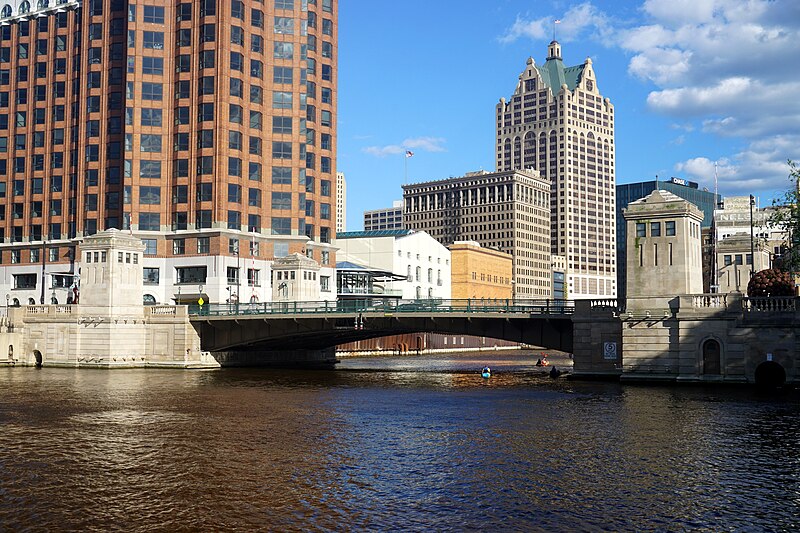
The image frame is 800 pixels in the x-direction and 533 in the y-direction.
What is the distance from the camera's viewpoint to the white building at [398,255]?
174 metres

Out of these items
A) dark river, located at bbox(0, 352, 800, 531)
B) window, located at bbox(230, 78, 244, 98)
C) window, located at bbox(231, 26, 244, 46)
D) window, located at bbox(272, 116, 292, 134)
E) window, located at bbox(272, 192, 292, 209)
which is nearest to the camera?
dark river, located at bbox(0, 352, 800, 531)

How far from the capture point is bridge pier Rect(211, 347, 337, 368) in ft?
341

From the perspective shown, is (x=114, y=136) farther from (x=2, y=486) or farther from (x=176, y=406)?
(x=2, y=486)

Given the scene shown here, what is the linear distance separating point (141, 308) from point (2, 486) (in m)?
64.6

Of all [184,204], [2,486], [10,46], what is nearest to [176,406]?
[2,486]

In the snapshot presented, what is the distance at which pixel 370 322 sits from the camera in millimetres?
92188

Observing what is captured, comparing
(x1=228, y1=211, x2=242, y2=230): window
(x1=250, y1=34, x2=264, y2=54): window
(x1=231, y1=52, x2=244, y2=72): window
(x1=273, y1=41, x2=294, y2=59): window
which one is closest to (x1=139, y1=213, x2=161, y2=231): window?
(x1=228, y1=211, x2=242, y2=230): window

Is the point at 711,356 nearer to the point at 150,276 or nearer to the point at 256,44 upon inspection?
the point at 150,276

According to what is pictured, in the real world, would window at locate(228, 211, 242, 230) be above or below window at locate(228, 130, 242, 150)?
below

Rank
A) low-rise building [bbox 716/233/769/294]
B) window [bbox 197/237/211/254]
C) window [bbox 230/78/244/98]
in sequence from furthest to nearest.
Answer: low-rise building [bbox 716/233/769/294] → window [bbox 230/78/244/98] → window [bbox 197/237/211/254]

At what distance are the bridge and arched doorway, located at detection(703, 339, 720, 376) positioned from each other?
35.1 feet

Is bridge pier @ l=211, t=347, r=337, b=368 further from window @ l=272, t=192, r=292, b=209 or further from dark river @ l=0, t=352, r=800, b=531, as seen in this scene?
dark river @ l=0, t=352, r=800, b=531

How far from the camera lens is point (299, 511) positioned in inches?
1203

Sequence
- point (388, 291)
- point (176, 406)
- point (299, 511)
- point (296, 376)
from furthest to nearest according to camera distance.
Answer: point (388, 291) → point (296, 376) → point (176, 406) → point (299, 511)
